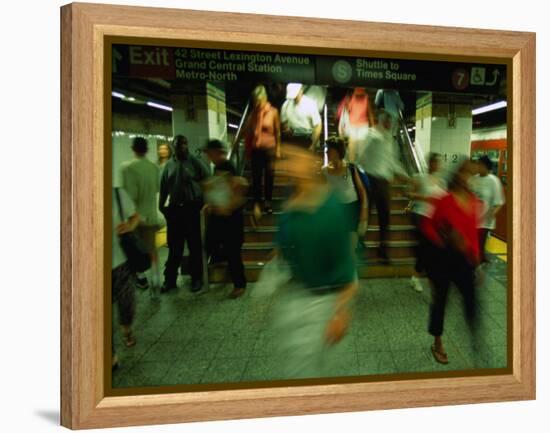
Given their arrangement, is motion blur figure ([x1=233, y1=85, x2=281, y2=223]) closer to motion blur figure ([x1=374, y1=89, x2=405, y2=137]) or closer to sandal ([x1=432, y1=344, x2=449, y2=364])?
motion blur figure ([x1=374, y1=89, x2=405, y2=137])

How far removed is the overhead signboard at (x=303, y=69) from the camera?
13.5 feet

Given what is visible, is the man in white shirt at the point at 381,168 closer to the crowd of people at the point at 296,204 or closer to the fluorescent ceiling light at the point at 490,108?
the crowd of people at the point at 296,204

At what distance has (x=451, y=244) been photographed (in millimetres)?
4516

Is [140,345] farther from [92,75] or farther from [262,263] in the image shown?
[92,75]

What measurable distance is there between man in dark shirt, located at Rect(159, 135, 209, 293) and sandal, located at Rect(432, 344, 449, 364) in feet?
4.32

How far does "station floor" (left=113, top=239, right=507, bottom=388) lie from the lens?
418 cm

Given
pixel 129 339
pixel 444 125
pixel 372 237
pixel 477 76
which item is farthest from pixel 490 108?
pixel 129 339

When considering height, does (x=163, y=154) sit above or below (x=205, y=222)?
above

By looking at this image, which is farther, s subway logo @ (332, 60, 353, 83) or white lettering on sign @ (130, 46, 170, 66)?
s subway logo @ (332, 60, 353, 83)

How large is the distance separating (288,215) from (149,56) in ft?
3.42

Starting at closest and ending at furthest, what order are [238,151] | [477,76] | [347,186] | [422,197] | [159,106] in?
[159,106] < [238,151] < [347,186] < [422,197] < [477,76]

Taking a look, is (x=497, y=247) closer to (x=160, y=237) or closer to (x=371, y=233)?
(x=371, y=233)

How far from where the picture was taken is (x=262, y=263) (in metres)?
4.24

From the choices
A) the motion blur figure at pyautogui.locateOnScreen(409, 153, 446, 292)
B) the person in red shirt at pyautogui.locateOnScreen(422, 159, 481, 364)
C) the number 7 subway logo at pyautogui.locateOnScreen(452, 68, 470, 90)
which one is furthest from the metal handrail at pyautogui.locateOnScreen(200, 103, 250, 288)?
the number 7 subway logo at pyautogui.locateOnScreen(452, 68, 470, 90)
